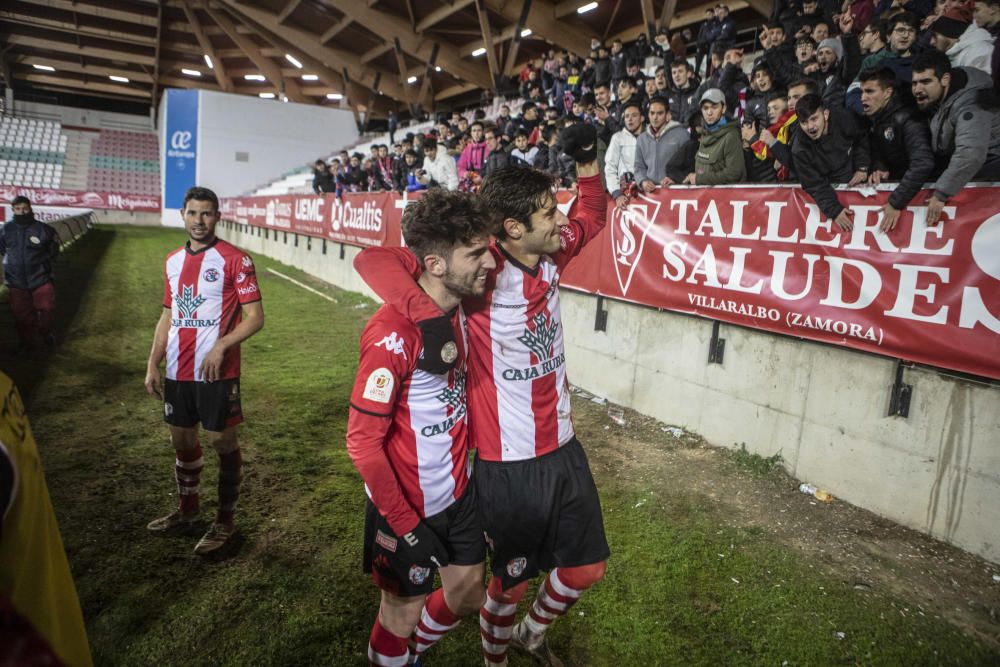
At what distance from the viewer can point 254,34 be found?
1368 inches

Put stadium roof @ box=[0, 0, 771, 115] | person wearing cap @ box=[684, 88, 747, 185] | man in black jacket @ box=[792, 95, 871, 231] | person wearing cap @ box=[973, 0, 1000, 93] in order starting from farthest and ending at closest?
stadium roof @ box=[0, 0, 771, 115] < person wearing cap @ box=[684, 88, 747, 185] < person wearing cap @ box=[973, 0, 1000, 93] < man in black jacket @ box=[792, 95, 871, 231]

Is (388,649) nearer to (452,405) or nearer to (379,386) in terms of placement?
(452,405)

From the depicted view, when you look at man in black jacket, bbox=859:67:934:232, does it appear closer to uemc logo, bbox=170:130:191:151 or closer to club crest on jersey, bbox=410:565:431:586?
club crest on jersey, bbox=410:565:431:586

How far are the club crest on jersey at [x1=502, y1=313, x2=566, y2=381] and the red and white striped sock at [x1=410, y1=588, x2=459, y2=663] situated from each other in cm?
99

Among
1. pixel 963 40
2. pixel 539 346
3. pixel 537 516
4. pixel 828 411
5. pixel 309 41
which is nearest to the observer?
pixel 537 516

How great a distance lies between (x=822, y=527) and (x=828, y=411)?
3.13 feet

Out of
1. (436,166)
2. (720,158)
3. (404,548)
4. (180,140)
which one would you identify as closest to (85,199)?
(180,140)

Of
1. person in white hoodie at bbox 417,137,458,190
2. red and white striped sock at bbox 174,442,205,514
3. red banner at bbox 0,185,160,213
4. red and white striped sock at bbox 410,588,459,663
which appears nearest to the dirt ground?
red and white striped sock at bbox 410,588,459,663

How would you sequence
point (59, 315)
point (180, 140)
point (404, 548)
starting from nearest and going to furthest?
point (404, 548) < point (59, 315) < point (180, 140)

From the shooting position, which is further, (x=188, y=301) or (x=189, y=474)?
(x=189, y=474)

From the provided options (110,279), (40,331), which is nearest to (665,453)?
(40,331)

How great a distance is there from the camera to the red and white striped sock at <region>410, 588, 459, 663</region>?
8.04ft

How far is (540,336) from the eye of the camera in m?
2.59

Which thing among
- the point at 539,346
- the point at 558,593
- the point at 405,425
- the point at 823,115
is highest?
the point at 823,115
